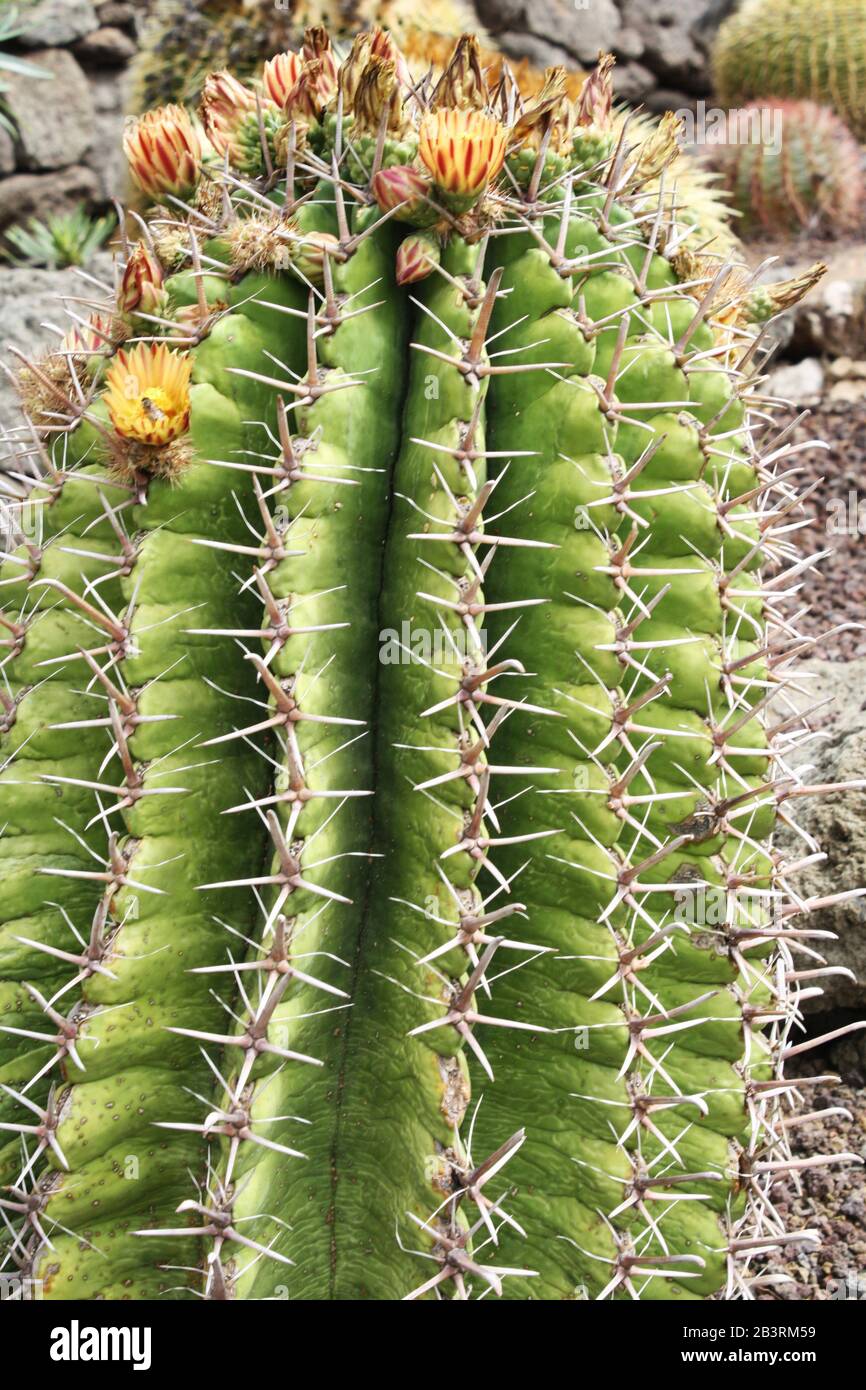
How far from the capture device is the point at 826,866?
9.79 ft

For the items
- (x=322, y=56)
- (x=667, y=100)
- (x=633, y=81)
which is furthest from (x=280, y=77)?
(x=667, y=100)

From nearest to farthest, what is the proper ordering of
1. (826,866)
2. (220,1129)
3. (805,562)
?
(220,1129), (805,562), (826,866)

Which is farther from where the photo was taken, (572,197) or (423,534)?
(572,197)

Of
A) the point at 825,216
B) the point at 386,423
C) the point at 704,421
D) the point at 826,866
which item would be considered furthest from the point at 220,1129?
the point at 825,216

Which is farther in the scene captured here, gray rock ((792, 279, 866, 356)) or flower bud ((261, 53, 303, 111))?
gray rock ((792, 279, 866, 356))

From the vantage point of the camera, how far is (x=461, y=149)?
2.01 metres

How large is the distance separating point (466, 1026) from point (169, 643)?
2.60 feet

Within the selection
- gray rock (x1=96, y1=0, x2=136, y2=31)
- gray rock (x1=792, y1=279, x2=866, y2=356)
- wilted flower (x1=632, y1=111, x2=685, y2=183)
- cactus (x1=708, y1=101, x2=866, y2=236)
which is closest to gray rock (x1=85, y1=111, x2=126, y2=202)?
gray rock (x1=96, y1=0, x2=136, y2=31)

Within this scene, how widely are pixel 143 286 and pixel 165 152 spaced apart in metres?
0.29

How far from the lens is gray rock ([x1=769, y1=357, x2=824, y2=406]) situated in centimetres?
598

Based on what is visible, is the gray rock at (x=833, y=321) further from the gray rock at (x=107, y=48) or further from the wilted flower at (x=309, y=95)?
the gray rock at (x=107, y=48)

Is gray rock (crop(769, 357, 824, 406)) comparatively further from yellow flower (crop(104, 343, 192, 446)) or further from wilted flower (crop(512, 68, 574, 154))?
yellow flower (crop(104, 343, 192, 446))

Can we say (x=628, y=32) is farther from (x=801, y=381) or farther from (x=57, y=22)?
(x=801, y=381)

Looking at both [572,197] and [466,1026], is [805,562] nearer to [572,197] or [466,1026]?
[572,197]
